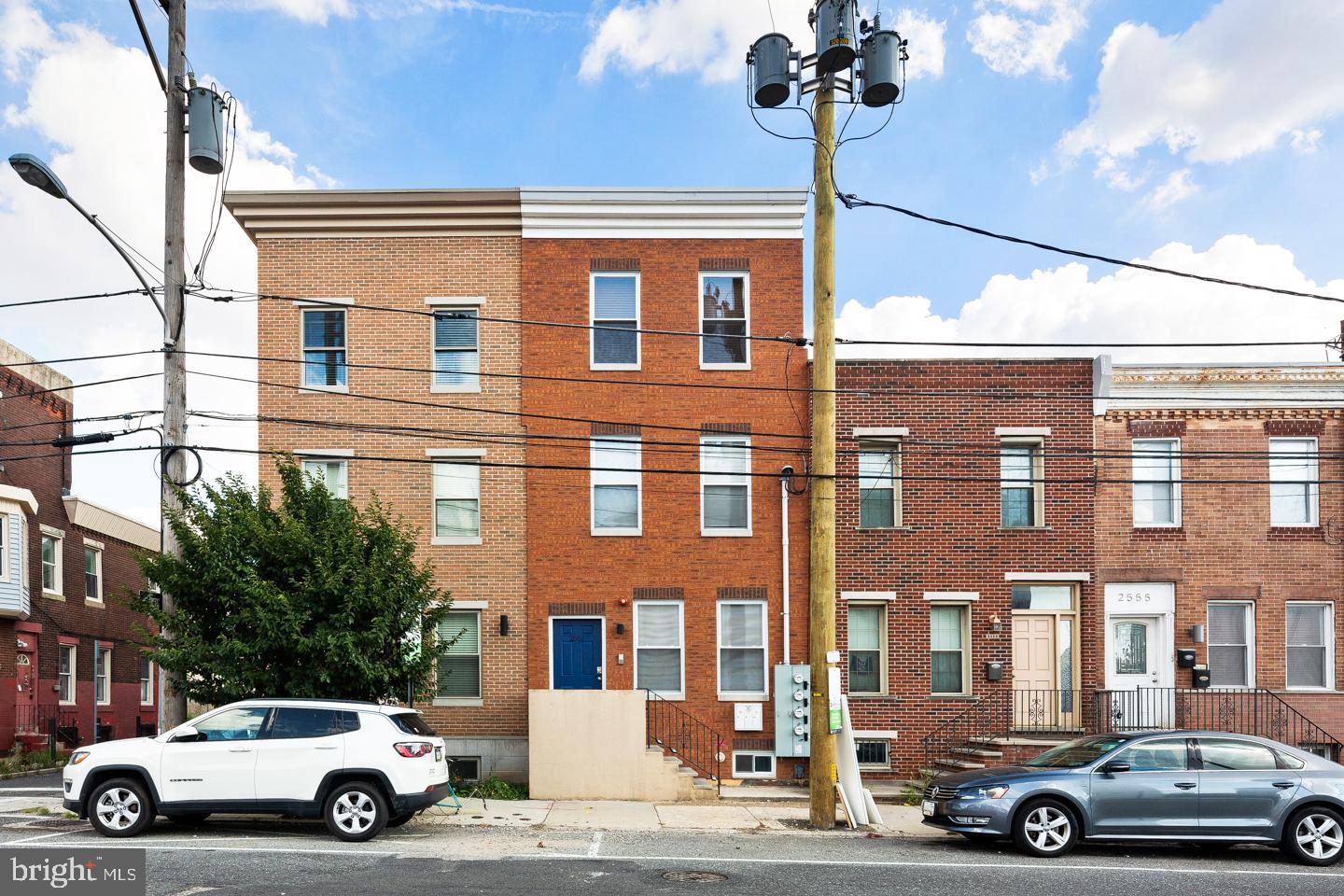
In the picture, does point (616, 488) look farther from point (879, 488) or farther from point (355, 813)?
point (355, 813)

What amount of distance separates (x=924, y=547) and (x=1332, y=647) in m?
7.64

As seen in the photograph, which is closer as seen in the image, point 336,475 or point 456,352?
point 336,475

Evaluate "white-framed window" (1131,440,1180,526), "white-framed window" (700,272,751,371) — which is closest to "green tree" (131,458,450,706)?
"white-framed window" (700,272,751,371)

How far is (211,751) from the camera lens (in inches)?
484

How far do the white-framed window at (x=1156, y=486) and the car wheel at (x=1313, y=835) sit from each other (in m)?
7.69

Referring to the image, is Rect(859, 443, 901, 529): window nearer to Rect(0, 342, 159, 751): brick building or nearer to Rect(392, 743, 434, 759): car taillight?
Rect(392, 743, 434, 759): car taillight

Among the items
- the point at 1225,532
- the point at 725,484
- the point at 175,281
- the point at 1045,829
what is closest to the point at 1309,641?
the point at 1225,532

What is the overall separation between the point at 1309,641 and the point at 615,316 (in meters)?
13.9

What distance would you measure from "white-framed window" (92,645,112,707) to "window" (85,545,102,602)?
156 cm

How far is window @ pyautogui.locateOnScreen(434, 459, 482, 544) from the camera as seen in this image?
1900cm

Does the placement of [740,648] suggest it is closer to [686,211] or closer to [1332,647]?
[686,211]

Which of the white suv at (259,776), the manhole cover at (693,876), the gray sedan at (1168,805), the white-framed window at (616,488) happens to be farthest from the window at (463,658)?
the gray sedan at (1168,805)

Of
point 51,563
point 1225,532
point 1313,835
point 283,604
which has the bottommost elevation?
point 1313,835

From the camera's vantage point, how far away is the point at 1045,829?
39.8 ft
